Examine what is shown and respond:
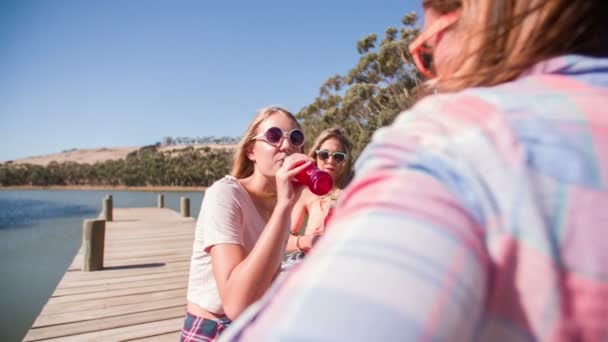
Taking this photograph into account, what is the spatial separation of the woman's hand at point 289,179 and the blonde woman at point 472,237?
1.03 meters

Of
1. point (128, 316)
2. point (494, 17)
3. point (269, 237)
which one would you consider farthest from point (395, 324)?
point (128, 316)

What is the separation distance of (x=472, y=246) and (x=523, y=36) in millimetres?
322

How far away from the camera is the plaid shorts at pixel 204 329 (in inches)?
67.9

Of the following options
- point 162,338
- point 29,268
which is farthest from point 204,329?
point 29,268

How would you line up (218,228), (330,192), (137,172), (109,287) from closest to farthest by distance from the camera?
(218,228) → (330,192) → (109,287) → (137,172)

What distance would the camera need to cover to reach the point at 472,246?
354 millimetres

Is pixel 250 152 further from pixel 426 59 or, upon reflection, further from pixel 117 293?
pixel 117 293

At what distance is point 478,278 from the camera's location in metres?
0.35

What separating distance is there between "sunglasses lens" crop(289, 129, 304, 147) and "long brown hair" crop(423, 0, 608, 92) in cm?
Result: 156

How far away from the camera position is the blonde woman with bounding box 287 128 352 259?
3422 mm

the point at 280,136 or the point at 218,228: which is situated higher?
the point at 280,136

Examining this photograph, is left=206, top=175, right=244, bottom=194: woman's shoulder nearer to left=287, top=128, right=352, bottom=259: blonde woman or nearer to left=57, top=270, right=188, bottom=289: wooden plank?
left=287, top=128, right=352, bottom=259: blonde woman

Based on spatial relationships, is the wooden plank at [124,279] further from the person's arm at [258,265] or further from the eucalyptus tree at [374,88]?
the eucalyptus tree at [374,88]

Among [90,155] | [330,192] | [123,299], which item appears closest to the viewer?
[330,192]
